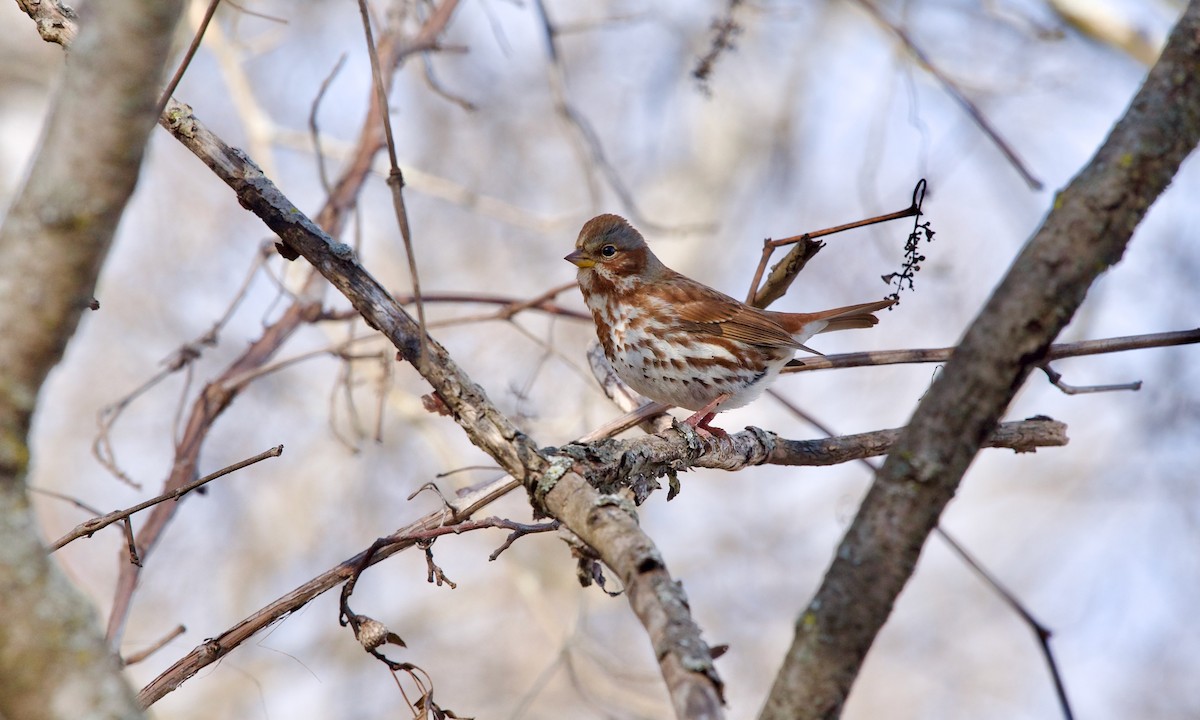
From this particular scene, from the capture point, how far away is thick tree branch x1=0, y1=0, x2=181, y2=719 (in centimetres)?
126

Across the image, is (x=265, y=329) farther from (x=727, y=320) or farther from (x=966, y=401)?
(x=966, y=401)

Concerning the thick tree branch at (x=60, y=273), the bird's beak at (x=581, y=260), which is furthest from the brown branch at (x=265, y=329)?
the bird's beak at (x=581, y=260)

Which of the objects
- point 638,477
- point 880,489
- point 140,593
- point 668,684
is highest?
point 140,593

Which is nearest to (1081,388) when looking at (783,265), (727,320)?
(783,265)

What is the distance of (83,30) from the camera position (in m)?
1.28

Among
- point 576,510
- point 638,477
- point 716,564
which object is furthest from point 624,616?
point 576,510

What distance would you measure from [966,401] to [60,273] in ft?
4.53

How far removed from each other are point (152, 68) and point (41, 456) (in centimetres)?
1084

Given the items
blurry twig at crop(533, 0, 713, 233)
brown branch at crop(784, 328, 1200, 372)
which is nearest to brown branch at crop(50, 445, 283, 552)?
brown branch at crop(784, 328, 1200, 372)

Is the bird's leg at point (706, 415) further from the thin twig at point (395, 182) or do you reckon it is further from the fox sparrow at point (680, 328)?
the thin twig at point (395, 182)

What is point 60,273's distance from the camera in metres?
1.29

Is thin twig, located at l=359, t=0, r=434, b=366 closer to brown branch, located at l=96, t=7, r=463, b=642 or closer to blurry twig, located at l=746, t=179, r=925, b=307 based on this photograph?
brown branch, located at l=96, t=7, r=463, b=642

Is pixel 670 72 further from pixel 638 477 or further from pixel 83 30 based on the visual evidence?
pixel 83 30

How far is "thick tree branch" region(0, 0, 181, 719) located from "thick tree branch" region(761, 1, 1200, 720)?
1.05m
